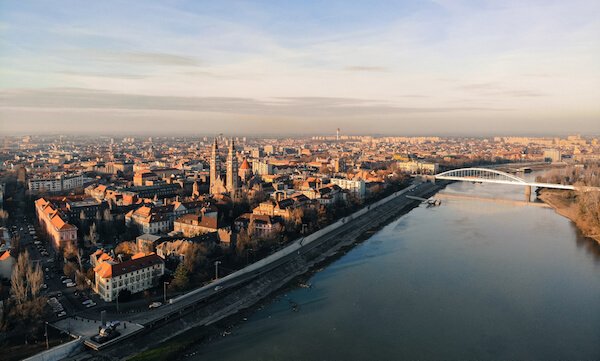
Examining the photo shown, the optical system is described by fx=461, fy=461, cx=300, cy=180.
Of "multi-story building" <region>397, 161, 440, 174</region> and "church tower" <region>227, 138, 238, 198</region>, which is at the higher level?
"church tower" <region>227, 138, 238, 198</region>

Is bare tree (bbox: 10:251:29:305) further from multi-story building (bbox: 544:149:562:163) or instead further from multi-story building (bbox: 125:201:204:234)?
multi-story building (bbox: 544:149:562:163)

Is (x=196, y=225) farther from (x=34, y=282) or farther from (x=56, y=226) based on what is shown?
(x=34, y=282)

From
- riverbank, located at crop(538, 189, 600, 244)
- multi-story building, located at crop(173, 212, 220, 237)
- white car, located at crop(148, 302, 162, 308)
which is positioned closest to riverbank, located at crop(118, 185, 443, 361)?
white car, located at crop(148, 302, 162, 308)

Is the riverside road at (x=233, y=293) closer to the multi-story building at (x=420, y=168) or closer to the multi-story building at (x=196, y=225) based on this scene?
the multi-story building at (x=196, y=225)

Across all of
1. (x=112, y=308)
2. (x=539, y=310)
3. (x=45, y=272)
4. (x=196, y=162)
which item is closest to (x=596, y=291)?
(x=539, y=310)

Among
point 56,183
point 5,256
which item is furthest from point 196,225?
point 56,183

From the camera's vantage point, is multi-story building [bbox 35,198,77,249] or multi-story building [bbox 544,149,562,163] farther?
multi-story building [bbox 544,149,562,163]
